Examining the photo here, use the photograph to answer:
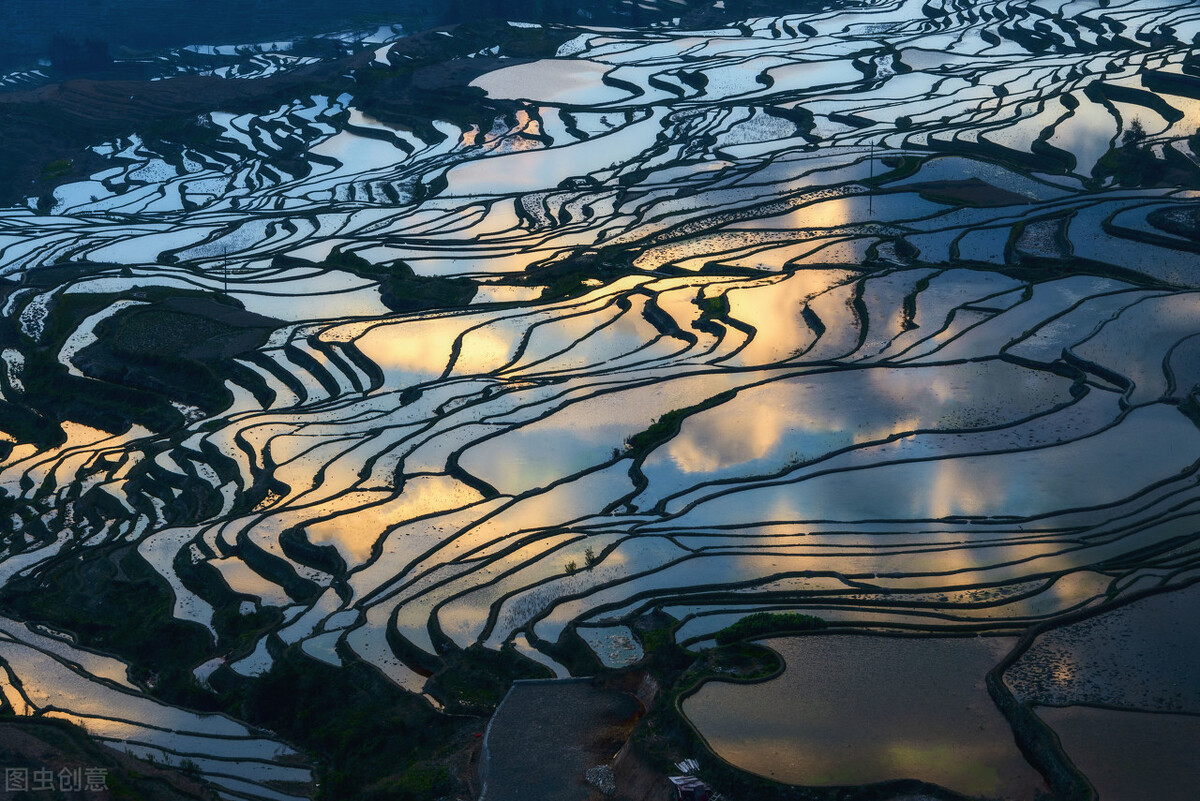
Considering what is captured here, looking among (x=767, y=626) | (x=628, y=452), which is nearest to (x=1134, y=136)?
(x=628, y=452)

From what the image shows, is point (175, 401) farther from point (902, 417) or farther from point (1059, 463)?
point (1059, 463)

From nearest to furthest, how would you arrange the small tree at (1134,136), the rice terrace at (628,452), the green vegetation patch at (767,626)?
1. the rice terrace at (628,452)
2. the green vegetation patch at (767,626)
3. the small tree at (1134,136)

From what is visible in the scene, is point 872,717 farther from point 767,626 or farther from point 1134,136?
point 1134,136

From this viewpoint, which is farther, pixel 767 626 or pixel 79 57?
pixel 79 57

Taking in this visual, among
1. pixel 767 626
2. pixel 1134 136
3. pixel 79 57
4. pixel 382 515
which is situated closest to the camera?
pixel 767 626

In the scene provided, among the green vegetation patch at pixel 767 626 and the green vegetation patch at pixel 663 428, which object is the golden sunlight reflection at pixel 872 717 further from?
the green vegetation patch at pixel 663 428

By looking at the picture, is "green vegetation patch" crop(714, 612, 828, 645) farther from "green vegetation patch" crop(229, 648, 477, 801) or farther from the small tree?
the small tree

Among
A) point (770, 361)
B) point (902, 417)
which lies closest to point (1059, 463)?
point (902, 417)

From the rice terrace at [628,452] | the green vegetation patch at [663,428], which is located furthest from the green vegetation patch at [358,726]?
the green vegetation patch at [663,428]

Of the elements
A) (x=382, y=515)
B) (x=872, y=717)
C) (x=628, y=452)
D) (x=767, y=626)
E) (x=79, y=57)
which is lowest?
(x=79, y=57)
